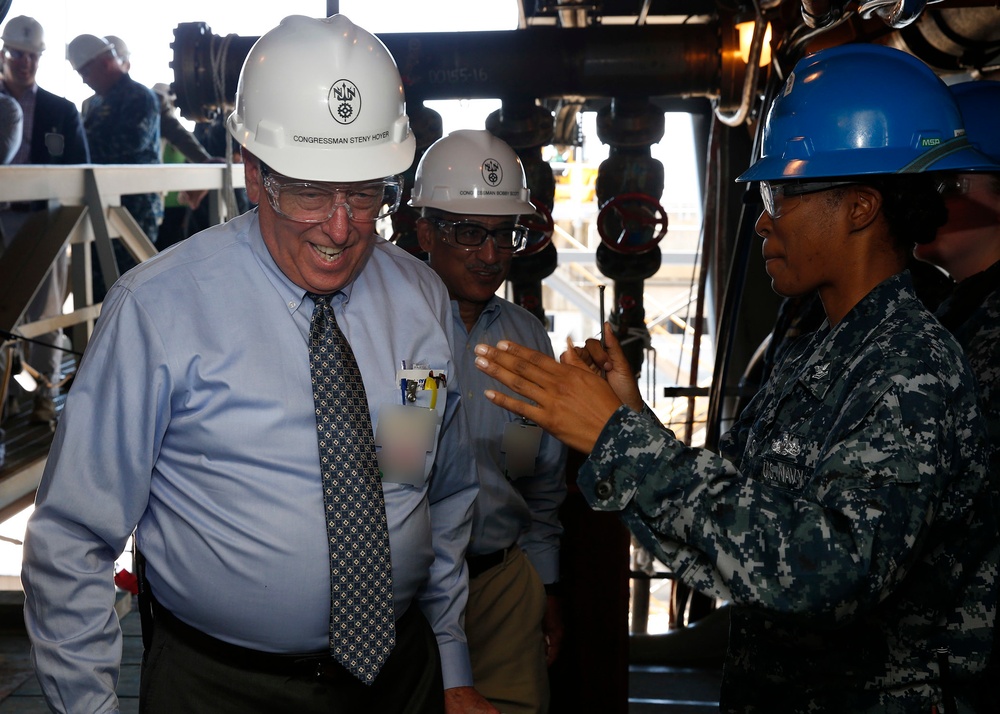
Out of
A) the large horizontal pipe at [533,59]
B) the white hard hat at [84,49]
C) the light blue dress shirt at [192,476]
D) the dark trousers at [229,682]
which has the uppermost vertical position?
the white hard hat at [84,49]

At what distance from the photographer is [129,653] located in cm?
379

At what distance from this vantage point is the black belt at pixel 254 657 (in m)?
1.74

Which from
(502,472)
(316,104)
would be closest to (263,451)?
(316,104)

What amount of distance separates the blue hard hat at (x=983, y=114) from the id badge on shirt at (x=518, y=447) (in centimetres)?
138

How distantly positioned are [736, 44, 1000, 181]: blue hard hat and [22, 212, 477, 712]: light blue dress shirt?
3.01 feet

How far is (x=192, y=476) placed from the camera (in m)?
1.71

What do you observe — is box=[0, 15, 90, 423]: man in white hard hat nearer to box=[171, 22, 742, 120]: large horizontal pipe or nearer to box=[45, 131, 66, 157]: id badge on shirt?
box=[45, 131, 66, 157]: id badge on shirt

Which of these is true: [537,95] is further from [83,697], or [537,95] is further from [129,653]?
[83,697]

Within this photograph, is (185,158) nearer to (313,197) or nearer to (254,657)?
(313,197)

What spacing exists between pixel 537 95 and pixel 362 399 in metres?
3.39

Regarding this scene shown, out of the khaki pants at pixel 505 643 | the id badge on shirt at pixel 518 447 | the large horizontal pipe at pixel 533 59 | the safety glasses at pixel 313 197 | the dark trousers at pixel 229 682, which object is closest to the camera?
the dark trousers at pixel 229 682

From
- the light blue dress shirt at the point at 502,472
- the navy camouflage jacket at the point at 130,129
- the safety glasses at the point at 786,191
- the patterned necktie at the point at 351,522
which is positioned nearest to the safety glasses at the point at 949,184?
the safety glasses at the point at 786,191

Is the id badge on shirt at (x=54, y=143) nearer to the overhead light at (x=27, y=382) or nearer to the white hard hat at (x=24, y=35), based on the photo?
the white hard hat at (x=24, y=35)

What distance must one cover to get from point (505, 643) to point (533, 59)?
308 centimetres
